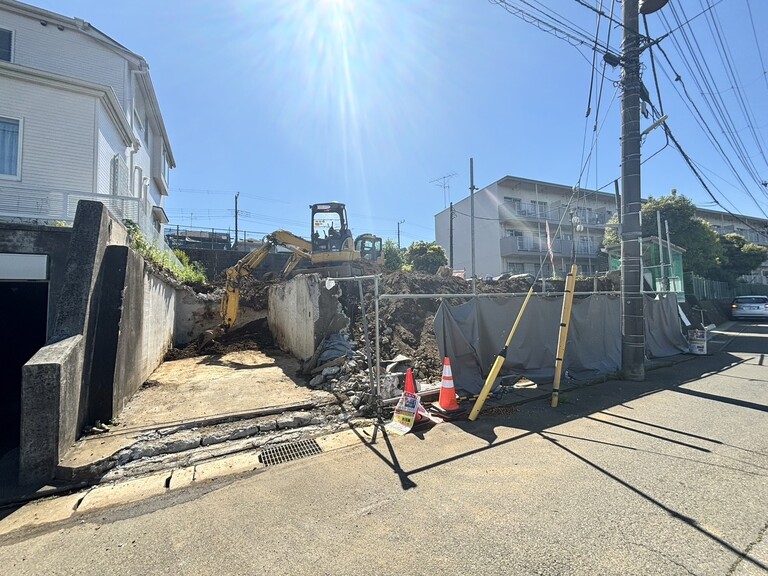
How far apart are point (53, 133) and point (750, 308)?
1280 inches

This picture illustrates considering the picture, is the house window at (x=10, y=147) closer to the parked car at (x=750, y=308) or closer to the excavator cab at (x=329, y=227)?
the excavator cab at (x=329, y=227)

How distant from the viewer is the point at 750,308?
2050 centimetres

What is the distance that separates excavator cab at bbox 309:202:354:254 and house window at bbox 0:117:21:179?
27.2ft

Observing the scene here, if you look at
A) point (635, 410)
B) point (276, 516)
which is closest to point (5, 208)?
point (276, 516)

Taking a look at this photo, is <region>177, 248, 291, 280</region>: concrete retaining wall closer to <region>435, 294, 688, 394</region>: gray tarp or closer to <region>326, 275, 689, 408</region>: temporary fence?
<region>326, 275, 689, 408</region>: temporary fence

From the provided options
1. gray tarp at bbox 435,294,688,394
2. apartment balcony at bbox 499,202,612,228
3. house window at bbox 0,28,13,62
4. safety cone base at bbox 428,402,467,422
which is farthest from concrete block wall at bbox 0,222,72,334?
apartment balcony at bbox 499,202,612,228

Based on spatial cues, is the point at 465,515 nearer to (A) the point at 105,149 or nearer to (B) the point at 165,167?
(A) the point at 105,149

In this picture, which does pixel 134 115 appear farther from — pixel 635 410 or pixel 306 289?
pixel 635 410

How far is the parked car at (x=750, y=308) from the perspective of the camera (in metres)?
19.9

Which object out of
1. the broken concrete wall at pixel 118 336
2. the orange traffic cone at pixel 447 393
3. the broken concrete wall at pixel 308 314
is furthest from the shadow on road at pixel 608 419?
the broken concrete wall at pixel 308 314

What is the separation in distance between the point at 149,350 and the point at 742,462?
936 cm

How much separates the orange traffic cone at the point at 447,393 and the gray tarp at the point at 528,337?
0.60 metres

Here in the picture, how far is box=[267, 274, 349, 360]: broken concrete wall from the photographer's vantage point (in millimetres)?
8102

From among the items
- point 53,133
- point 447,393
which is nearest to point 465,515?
point 447,393
